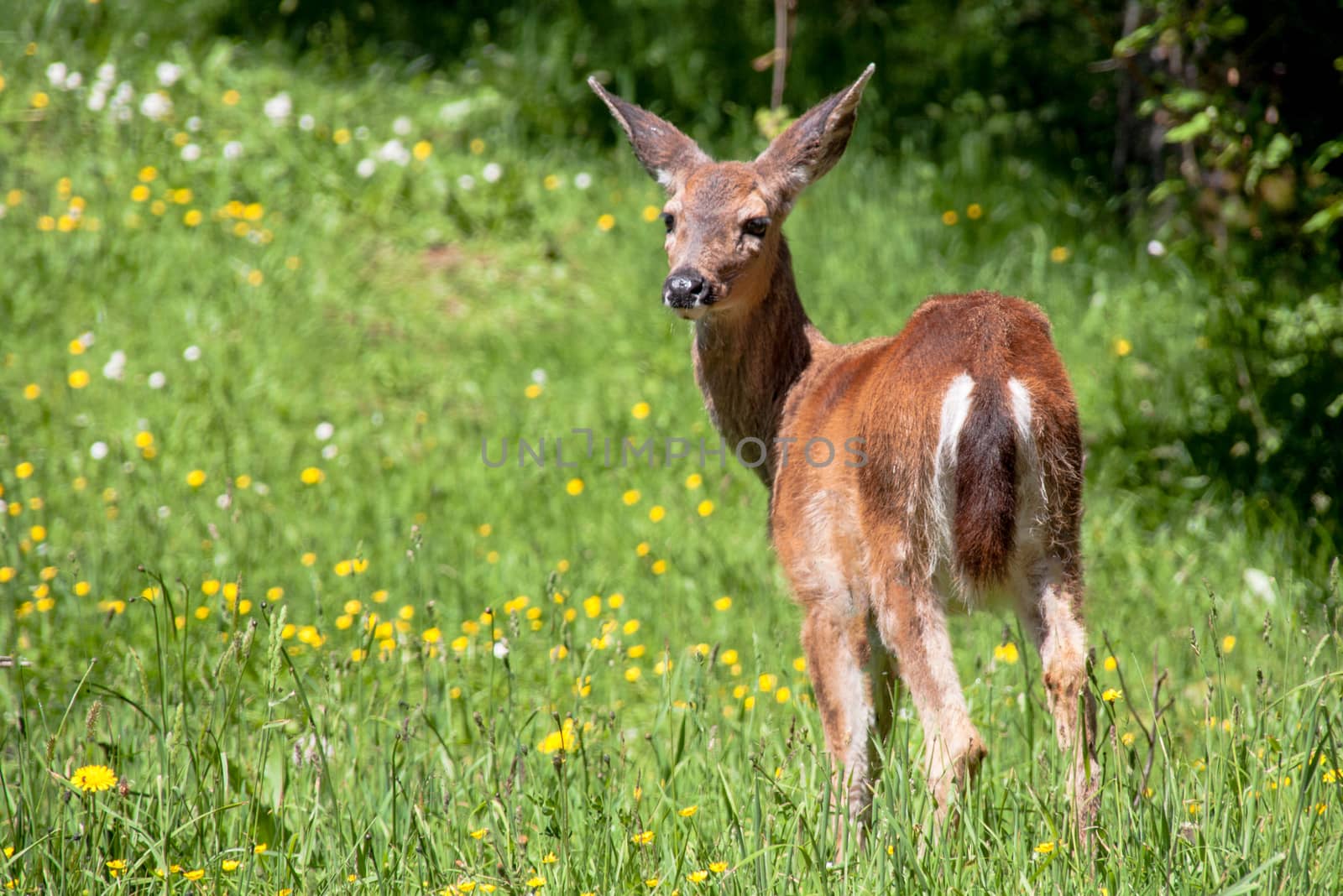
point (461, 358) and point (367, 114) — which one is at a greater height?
point (367, 114)

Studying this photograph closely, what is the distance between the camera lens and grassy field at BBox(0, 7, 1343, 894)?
8.93 feet

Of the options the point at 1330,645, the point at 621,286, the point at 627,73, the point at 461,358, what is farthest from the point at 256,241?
the point at 1330,645

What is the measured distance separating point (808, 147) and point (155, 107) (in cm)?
528

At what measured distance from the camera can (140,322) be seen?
700 centimetres

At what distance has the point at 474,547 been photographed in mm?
5332

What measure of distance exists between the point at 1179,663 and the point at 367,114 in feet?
19.6

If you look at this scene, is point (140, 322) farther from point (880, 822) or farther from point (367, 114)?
point (880, 822)

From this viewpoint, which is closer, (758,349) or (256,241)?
(758,349)

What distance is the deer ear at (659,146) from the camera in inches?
172

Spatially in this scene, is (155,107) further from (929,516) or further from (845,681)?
(929,516)

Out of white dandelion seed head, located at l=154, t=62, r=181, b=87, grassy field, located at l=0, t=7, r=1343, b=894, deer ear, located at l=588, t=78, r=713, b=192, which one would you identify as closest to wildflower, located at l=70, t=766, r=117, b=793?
grassy field, located at l=0, t=7, r=1343, b=894

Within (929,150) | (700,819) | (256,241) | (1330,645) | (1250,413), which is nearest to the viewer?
(700,819)

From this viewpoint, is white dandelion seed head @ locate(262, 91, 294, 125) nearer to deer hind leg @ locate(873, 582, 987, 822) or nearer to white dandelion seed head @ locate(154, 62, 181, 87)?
white dandelion seed head @ locate(154, 62, 181, 87)

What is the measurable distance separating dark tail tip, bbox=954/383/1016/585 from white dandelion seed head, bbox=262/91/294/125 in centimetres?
625
